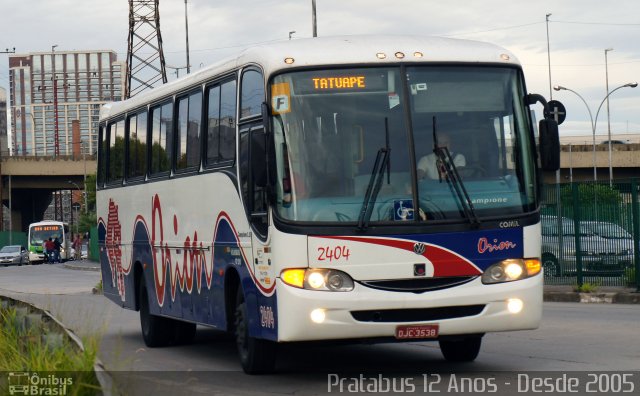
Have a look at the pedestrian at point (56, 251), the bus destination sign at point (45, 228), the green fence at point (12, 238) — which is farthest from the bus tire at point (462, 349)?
the green fence at point (12, 238)

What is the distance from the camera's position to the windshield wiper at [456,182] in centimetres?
1130

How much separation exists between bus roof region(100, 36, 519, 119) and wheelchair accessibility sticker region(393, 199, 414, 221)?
1325 mm

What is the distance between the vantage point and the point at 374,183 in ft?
36.6

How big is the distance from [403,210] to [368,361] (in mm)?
2795

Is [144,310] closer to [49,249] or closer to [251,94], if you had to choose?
[251,94]

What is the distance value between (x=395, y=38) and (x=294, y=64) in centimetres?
117

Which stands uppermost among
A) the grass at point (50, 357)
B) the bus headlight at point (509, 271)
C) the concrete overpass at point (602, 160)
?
the concrete overpass at point (602, 160)

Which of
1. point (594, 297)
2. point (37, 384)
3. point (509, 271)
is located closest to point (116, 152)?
point (509, 271)

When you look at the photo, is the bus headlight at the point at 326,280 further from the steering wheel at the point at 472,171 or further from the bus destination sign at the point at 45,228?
the bus destination sign at the point at 45,228

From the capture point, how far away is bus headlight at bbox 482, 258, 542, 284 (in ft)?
37.3

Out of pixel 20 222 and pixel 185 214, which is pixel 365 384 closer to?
pixel 185 214

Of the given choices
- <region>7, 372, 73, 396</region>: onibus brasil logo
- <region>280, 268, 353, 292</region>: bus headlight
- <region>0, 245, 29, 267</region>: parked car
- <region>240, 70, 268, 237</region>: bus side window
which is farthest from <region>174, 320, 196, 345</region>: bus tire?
<region>0, 245, 29, 267</region>: parked car

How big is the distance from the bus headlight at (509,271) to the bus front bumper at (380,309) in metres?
0.07

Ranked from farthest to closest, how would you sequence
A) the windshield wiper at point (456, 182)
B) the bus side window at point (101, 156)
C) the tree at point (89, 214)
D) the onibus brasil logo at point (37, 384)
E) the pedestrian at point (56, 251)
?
the tree at point (89, 214)
the pedestrian at point (56, 251)
the bus side window at point (101, 156)
the windshield wiper at point (456, 182)
the onibus brasil logo at point (37, 384)
